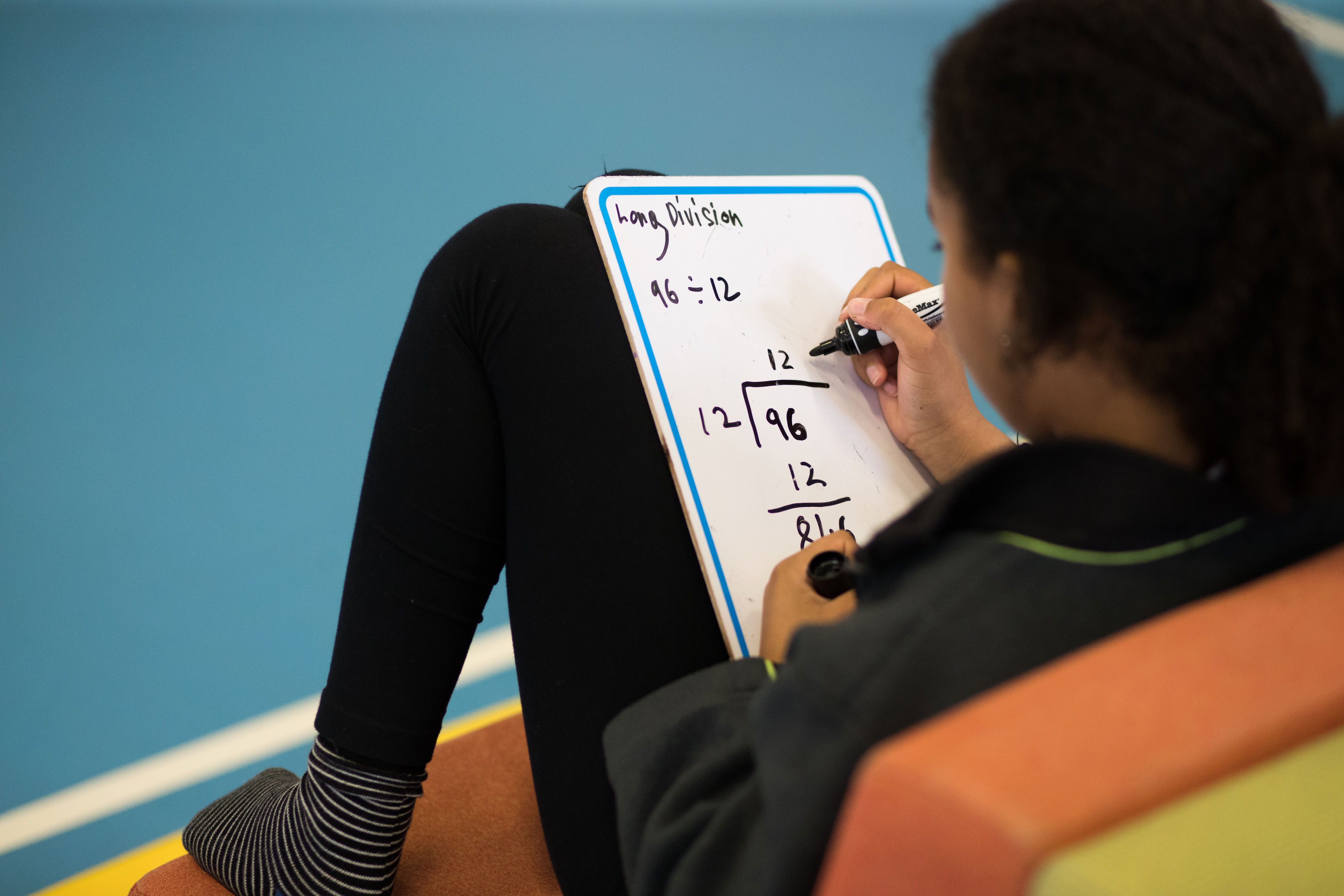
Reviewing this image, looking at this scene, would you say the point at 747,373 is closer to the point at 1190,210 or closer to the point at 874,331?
the point at 874,331

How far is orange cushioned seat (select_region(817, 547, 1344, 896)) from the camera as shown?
28 centimetres

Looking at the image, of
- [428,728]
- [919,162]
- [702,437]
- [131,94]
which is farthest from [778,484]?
[919,162]

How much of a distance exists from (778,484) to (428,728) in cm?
32

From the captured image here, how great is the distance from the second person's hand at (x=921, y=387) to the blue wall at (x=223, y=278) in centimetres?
90

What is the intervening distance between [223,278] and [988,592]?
5.17 feet

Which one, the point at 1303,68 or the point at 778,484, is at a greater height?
the point at 1303,68

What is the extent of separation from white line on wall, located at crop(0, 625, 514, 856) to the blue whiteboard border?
55cm

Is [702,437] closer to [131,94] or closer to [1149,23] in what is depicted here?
[1149,23]

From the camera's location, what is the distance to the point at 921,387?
755 millimetres

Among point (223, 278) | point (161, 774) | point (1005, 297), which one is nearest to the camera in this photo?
point (1005, 297)

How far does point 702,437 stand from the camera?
0.70m

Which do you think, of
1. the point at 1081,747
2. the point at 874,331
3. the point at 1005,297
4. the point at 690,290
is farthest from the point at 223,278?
the point at 1081,747

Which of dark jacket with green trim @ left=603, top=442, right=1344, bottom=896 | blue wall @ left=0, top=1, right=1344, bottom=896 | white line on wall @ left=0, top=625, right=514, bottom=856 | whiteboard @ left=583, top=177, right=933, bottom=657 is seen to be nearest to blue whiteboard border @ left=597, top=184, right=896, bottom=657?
whiteboard @ left=583, top=177, right=933, bottom=657

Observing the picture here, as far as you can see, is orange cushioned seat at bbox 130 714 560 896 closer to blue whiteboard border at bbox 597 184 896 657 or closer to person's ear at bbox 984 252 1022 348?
blue whiteboard border at bbox 597 184 896 657
